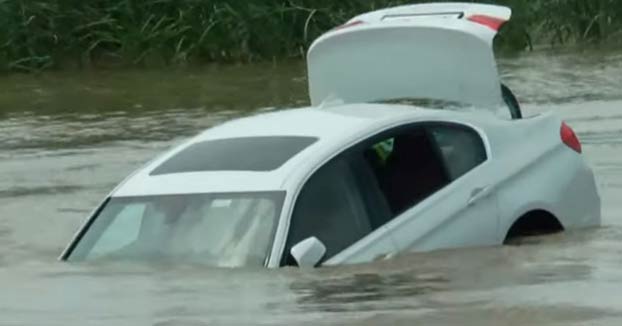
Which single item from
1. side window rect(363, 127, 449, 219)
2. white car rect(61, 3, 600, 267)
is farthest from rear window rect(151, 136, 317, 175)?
side window rect(363, 127, 449, 219)

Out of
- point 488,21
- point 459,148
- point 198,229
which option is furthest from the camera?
point 488,21

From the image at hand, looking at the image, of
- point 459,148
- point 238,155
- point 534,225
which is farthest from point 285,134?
point 534,225

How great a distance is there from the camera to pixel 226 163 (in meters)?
10.2

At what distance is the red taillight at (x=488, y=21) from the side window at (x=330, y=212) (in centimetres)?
247

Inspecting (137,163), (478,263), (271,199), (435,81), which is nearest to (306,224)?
(271,199)

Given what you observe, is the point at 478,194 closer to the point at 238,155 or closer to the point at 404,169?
the point at 404,169

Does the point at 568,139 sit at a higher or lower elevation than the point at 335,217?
lower

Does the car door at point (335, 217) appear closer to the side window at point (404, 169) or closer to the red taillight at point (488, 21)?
the side window at point (404, 169)

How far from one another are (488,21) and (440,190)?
7.06 feet

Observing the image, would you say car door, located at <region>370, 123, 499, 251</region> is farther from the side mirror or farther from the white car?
the side mirror

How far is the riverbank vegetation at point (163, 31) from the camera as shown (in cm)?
2930

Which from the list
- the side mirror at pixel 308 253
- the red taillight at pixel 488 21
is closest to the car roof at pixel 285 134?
the side mirror at pixel 308 253

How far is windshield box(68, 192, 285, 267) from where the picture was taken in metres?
9.79

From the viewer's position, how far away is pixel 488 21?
485 inches
